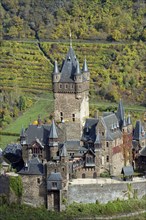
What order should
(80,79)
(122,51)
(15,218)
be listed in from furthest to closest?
(122,51) → (80,79) → (15,218)

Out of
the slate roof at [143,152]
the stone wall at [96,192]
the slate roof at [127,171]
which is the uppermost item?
the slate roof at [143,152]

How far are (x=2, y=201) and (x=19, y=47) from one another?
36.1m

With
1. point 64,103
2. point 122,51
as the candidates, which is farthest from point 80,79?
point 122,51

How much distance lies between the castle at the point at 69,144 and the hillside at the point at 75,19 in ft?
93.6

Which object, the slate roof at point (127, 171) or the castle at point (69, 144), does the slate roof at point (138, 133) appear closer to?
the castle at point (69, 144)

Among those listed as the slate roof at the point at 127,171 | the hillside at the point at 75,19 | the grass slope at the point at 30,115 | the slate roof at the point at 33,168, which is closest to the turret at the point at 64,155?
the slate roof at the point at 33,168

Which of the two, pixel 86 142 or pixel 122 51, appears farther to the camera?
pixel 122 51

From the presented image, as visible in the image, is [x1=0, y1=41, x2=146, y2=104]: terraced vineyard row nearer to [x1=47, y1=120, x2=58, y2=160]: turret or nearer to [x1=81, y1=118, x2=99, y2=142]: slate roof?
[x1=81, y1=118, x2=99, y2=142]: slate roof

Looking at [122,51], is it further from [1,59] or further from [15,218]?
[15,218]

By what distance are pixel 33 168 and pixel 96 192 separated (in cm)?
403

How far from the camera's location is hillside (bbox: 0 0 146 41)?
107m

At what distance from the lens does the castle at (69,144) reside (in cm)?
7294

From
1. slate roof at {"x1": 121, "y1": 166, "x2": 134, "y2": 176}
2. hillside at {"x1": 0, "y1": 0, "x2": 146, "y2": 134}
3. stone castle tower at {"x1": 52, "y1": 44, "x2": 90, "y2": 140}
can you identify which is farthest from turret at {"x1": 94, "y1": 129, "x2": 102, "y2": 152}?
hillside at {"x1": 0, "y1": 0, "x2": 146, "y2": 134}

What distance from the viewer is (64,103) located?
254 ft
